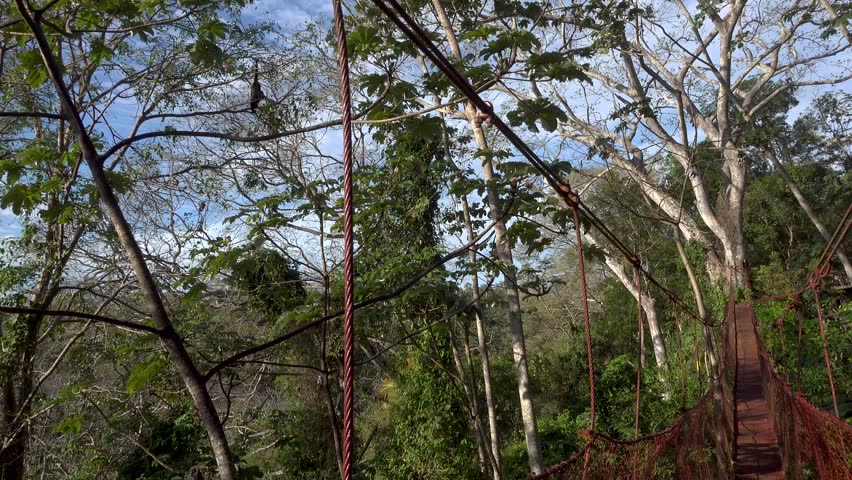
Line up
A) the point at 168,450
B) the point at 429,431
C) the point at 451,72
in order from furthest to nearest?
the point at 429,431, the point at 168,450, the point at 451,72

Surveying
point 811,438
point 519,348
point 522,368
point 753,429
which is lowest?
point 753,429

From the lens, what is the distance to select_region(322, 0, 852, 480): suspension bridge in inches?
24.0

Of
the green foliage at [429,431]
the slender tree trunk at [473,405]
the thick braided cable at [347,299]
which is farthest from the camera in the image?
the green foliage at [429,431]

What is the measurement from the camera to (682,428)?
1.95 m

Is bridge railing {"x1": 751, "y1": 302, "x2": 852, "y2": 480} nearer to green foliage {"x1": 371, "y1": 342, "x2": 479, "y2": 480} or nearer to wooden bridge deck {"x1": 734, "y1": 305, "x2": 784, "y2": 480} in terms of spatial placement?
wooden bridge deck {"x1": 734, "y1": 305, "x2": 784, "y2": 480}

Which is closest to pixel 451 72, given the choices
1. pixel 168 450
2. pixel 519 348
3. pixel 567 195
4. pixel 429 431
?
pixel 567 195

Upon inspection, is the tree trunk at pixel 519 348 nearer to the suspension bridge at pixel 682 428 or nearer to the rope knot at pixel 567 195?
the suspension bridge at pixel 682 428

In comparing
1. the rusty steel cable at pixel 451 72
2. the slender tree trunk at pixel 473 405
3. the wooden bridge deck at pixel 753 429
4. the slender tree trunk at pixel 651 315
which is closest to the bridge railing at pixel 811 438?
the wooden bridge deck at pixel 753 429

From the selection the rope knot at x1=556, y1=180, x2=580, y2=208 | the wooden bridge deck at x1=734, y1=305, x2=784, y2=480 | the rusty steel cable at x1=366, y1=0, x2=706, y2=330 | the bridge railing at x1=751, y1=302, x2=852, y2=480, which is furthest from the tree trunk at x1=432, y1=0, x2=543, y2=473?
the rope knot at x1=556, y1=180, x2=580, y2=208

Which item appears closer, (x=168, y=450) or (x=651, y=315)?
(x=168, y=450)

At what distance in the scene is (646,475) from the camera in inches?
60.6

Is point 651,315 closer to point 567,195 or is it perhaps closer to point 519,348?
point 519,348

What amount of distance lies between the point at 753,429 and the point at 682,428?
5.96ft

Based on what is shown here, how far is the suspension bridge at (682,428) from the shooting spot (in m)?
0.61
